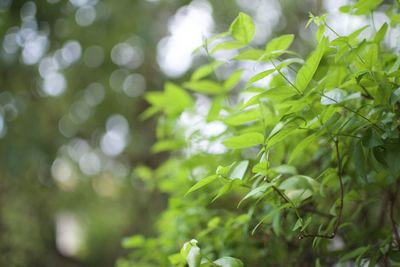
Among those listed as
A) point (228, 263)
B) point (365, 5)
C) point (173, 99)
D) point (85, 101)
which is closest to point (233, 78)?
point (173, 99)

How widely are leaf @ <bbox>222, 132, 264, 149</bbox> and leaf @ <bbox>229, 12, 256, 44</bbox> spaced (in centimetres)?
19

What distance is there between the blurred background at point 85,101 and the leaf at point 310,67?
1966 mm

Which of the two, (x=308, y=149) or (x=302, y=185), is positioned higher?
(x=302, y=185)

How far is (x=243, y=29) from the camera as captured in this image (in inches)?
25.6

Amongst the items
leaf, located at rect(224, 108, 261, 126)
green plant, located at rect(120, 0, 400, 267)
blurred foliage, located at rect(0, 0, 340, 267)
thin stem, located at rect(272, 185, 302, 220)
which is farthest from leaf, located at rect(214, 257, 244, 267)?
blurred foliage, located at rect(0, 0, 340, 267)

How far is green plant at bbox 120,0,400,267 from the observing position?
0.57 meters

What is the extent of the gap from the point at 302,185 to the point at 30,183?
8.83ft

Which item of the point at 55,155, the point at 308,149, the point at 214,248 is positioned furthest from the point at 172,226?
the point at 55,155

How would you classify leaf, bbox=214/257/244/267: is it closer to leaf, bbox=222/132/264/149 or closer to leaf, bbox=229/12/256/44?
leaf, bbox=222/132/264/149

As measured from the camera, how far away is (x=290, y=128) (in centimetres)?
56

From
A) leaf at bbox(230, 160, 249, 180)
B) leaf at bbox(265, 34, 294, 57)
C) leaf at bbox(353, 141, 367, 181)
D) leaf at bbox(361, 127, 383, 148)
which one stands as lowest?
leaf at bbox(230, 160, 249, 180)

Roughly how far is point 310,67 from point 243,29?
0.16m

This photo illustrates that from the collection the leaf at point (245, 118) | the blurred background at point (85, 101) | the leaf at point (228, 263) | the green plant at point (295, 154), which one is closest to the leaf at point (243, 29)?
the green plant at point (295, 154)

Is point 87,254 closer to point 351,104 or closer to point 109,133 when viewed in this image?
point 109,133
